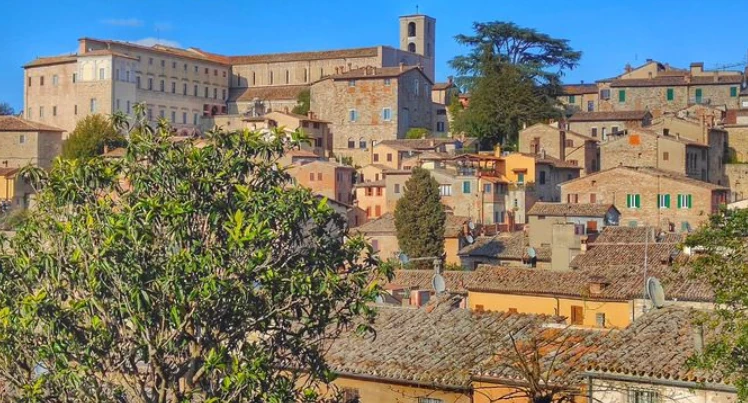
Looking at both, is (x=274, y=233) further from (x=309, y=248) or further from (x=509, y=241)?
(x=509, y=241)

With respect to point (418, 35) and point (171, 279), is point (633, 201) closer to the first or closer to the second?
point (171, 279)

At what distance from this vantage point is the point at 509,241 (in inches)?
1644

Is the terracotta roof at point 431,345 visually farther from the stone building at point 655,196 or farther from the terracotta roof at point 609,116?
the terracotta roof at point 609,116

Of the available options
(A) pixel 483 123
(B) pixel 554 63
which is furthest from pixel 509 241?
(B) pixel 554 63

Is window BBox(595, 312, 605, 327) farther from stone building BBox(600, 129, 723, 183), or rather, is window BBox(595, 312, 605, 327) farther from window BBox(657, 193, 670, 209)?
stone building BBox(600, 129, 723, 183)

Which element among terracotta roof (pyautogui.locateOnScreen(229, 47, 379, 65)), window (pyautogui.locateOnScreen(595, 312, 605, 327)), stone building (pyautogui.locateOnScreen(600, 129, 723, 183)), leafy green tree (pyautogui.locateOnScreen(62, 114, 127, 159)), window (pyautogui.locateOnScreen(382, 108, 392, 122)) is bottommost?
window (pyautogui.locateOnScreen(595, 312, 605, 327))

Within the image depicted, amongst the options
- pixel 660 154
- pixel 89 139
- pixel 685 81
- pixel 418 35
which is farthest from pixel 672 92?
pixel 418 35

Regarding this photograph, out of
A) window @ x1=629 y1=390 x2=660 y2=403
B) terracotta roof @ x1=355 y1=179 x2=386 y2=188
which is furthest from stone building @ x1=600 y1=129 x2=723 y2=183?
window @ x1=629 y1=390 x2=660 y2=403

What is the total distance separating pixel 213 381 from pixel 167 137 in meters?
2.80

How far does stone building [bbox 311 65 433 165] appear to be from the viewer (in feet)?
253

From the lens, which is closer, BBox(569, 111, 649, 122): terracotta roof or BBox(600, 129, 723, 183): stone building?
BBox(600, 129, 723, 183): stone building

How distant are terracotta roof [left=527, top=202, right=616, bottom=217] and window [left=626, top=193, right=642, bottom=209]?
3.49 meters

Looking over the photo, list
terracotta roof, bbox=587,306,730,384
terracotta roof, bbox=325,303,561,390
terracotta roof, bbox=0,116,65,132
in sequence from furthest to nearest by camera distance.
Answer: terracotta roof, bbox=0,116,65,132 < terracotta roof, bbox=325,303,561,390 < terracotta roof, bbox=587,306,730,384

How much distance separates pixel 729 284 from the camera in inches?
476
